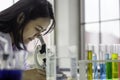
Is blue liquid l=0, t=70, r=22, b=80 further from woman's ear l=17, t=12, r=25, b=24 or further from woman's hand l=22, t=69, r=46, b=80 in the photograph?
woman's ear l=17, t=12, r=25, b=24

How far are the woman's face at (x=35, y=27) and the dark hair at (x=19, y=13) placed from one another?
0.07 feet

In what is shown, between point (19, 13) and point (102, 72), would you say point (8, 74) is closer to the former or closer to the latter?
point (102, 72)

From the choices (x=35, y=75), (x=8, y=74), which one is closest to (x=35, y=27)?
(x=35, y=75)

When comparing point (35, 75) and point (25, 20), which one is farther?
point (25, 20)

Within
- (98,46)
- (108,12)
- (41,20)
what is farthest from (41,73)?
(108,12)

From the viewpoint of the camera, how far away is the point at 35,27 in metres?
1.35

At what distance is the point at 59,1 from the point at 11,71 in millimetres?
3625

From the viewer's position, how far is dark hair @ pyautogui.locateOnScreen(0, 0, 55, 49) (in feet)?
4.28

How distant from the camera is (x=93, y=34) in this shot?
379cm

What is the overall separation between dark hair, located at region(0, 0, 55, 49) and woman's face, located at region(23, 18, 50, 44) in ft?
0.07

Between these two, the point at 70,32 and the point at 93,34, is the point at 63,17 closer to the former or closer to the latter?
the point at 70,32

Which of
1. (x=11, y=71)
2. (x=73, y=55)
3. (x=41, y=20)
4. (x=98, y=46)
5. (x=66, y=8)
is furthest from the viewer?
(x=66, y=8)

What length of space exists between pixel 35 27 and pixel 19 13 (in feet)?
0.37

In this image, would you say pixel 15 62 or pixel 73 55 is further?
pixel 73 55
